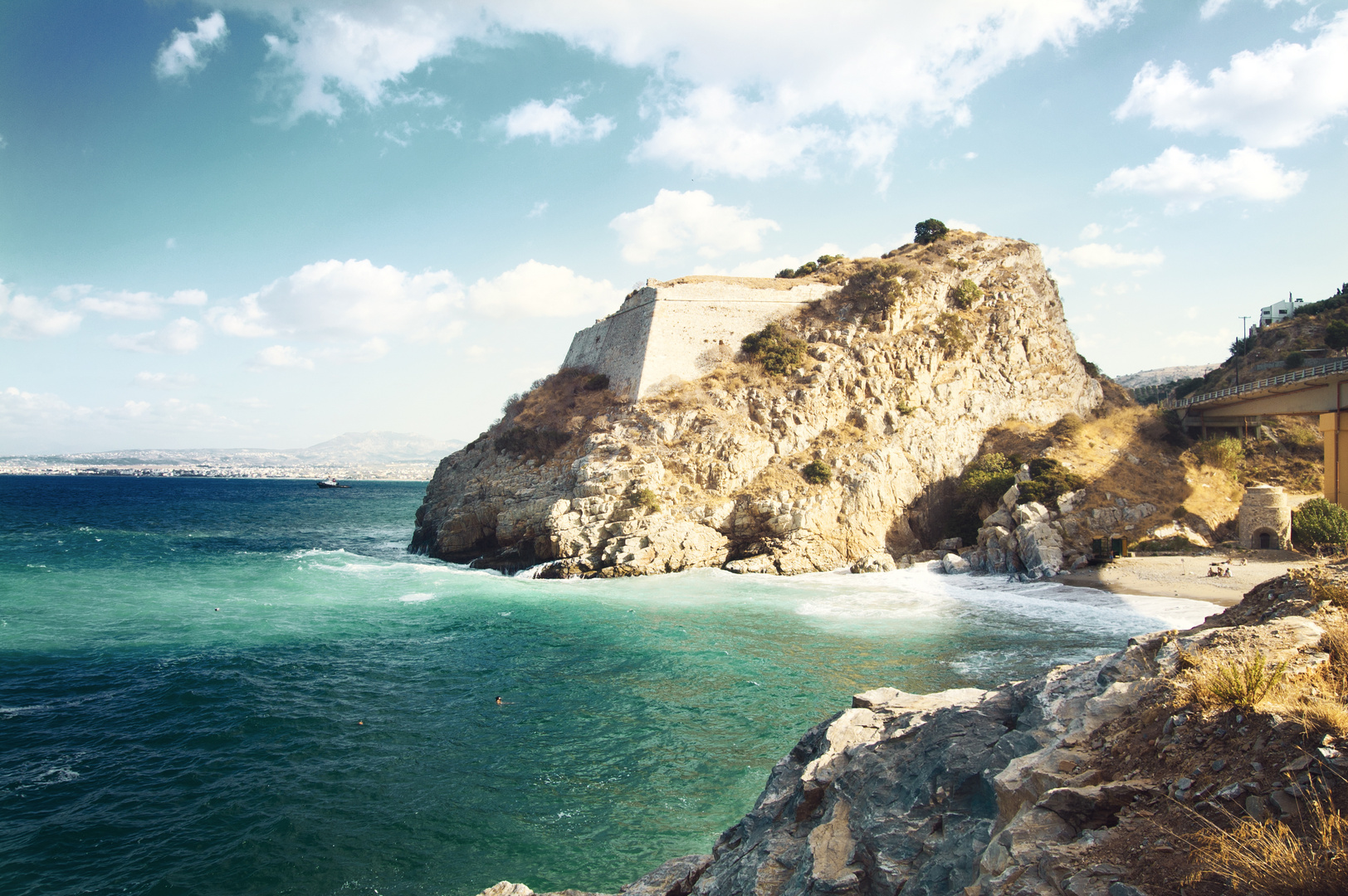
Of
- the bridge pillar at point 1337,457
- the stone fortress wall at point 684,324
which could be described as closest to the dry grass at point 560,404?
the stone fortress wall at point 684,324

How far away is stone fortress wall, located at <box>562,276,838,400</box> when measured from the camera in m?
41.1

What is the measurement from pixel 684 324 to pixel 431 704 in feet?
103

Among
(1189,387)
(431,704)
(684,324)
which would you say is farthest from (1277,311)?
(431,704)

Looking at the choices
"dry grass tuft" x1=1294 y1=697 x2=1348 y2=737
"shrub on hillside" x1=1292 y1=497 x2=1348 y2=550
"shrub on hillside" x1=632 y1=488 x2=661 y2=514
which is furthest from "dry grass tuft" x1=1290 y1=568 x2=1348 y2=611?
"shrub on hillside" x1=1292 y1=497 x2=1348 y2=550

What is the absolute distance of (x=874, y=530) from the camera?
35000 mm

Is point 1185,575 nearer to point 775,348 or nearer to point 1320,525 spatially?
point 1320,525

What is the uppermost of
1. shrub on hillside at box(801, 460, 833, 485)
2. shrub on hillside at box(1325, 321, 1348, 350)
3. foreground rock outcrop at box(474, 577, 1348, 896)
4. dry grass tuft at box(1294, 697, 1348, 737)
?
shrub on hillside at box(1325, 321, 1348, 350)

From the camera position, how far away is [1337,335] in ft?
147

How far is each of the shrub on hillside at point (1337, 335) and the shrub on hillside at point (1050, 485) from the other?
28065 mm

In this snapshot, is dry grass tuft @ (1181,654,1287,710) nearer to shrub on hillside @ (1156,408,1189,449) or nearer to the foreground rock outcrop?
the foreground rock outcrop

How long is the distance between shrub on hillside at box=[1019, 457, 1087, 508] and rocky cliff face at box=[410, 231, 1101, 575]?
571 cm

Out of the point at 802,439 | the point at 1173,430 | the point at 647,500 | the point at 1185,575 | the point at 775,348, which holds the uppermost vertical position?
the point at 775,348

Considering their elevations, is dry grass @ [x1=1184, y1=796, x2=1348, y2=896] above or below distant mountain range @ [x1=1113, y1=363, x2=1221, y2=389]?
below

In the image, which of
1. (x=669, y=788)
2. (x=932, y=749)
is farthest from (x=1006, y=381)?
(x=932, y=749)
